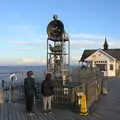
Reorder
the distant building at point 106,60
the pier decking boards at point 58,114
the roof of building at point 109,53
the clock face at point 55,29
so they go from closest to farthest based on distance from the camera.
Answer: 1. the pier decking boards at point 58,114
2. the clock face at point 55,29
3. the distant building at point 106,60
4. the roof of building at point 109,53

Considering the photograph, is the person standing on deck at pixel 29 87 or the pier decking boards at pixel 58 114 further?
the person standing on deck at pixel 29 87

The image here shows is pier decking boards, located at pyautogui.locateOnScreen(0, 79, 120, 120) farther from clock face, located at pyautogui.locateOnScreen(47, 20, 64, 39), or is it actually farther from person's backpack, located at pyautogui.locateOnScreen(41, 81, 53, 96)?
clock face, located at pyautogui.locateOnScreen(47, 20, 64, 39)

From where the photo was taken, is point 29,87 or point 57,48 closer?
point 29,87

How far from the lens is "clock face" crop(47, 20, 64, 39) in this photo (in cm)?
2400

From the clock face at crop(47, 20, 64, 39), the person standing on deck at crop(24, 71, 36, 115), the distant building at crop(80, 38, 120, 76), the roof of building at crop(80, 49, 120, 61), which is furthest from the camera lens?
the roof of building at crop(80, 49, 120, 61)

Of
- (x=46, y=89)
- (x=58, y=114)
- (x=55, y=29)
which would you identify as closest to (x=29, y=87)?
(x=46, y=89)

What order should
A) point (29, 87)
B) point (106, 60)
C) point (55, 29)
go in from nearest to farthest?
point (29, 87) < point (55, 29) < point (106, 60)

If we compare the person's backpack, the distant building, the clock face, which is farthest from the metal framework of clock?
the distant building

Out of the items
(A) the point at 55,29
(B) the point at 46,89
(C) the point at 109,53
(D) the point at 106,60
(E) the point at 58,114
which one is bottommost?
(E) the point at 58,114

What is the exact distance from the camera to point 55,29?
950 inches

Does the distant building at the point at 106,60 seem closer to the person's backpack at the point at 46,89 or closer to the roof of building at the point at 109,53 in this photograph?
the roof of building at the point at 109,53

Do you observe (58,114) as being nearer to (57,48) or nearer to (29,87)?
(29,87)

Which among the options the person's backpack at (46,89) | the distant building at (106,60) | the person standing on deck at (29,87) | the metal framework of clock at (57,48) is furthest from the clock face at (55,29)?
the distant building at (106,60)

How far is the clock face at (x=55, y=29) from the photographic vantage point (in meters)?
24.0
